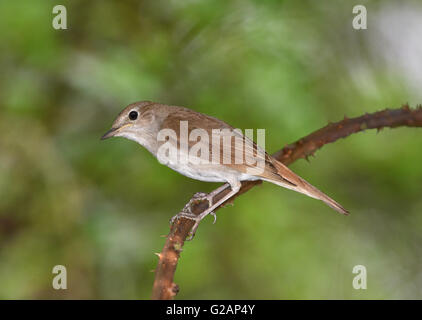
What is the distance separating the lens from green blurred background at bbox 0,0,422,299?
3.81m

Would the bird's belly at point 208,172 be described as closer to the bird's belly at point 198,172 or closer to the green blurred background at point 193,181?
the bird's belly at point 198,172

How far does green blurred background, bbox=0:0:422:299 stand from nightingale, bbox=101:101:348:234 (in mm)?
687

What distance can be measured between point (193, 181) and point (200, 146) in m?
1.46

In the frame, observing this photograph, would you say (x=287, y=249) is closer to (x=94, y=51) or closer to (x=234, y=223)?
(x=234, y=223)

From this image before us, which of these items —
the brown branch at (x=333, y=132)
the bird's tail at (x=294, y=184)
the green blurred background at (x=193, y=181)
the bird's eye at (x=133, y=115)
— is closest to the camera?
the brown branch at (x=333, y=132)

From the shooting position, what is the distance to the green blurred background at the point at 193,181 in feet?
12.5

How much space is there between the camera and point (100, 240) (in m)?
3.89

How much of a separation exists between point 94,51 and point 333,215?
2586 mm

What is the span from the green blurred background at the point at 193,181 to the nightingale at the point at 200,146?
0.69 m

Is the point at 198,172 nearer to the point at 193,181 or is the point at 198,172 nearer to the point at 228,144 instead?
the point at 228,144

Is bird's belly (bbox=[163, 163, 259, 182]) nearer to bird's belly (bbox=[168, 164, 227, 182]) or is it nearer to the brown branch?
bird's belly (bbox=[168, 164, 227, 182])

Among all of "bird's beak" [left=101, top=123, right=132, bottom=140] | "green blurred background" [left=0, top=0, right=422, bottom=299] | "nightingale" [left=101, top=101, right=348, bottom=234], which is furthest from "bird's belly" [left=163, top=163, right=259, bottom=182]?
"green blurred background" [left=0, top=0, right=422, bottom=299]

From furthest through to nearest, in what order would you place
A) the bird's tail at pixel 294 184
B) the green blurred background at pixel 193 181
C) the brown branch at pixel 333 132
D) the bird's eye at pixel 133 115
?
the green blurred background at pixel 193 181
the bird's eye at pixel 133 115
the bird's tail at pixel 294 184
the brown branch at pixel 333 132

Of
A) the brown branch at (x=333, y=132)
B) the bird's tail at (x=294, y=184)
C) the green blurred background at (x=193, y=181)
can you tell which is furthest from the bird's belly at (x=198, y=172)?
the green blurred background at (x=193, y=181)
